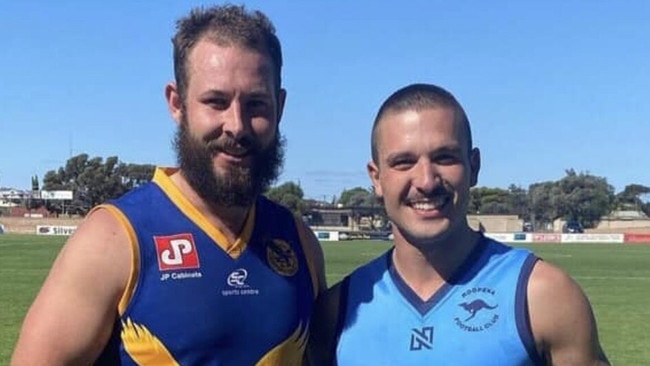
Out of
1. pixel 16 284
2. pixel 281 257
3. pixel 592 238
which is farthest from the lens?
pixel 592 238

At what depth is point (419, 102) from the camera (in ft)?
10.9

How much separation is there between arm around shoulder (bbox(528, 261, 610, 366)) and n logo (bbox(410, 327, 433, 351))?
0.33 meters

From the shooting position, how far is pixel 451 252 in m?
3.33

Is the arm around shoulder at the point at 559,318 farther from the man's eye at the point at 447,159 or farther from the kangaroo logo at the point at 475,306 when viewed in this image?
the man's eye at the point at 447,159

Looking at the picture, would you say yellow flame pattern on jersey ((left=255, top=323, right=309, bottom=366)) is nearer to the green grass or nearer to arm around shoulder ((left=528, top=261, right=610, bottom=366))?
arm around shoulder ((left=528, top=261, right=610, bottom=366))

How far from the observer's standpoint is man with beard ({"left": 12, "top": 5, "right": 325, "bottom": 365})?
3059mm

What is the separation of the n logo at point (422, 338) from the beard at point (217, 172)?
2.35 ft

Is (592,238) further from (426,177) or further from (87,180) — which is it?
(426,177)

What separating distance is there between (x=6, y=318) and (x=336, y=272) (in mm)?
11751

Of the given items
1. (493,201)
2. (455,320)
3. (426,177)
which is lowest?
(493,201)

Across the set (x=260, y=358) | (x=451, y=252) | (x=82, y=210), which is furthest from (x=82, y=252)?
(x=82, y=210)

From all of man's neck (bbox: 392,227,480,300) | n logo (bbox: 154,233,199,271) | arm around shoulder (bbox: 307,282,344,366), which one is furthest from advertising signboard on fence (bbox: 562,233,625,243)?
n logo (bbox: 154,233,199,271)

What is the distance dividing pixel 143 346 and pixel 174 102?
2.74ft

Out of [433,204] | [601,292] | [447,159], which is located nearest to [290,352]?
[433,204]
